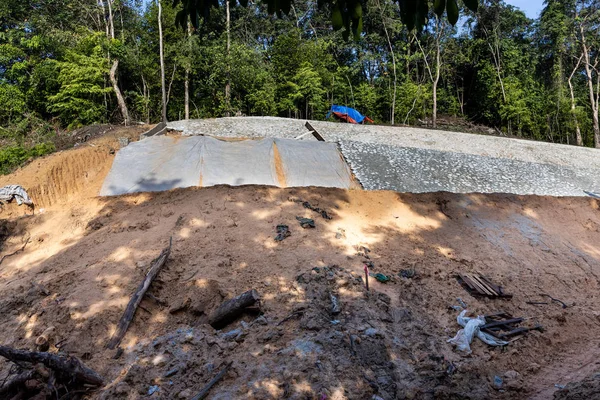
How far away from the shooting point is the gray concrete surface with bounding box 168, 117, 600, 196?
25.3ft

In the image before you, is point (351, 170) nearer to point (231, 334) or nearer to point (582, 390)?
point (231, 334)

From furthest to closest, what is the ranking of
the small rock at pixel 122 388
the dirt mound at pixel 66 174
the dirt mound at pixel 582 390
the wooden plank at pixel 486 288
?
the dirt mound at pixel 66 174 < the wooden plank at pixel 486 288 < the small rock at pixel 122 388 < the dirt mound at pixel 582 390

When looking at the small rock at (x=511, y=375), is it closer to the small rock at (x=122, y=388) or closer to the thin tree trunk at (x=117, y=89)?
the small rock at (x=122, y=388)

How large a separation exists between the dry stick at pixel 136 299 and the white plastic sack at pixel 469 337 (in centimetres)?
308

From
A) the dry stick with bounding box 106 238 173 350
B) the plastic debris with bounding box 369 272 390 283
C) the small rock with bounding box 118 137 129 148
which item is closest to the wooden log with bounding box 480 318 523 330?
the plastic debris with bounding box 369 272 390 283

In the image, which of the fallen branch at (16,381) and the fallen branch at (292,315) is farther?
the fallen branch at (292,315)

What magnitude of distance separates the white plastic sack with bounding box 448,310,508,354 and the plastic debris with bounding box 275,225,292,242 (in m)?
2.55

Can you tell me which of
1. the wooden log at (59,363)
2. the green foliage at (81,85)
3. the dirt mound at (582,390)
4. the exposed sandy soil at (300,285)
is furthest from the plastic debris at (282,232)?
the green foliage at (81,85)

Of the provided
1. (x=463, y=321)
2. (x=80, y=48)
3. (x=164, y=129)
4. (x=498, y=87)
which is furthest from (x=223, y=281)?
(x=498, y=87)

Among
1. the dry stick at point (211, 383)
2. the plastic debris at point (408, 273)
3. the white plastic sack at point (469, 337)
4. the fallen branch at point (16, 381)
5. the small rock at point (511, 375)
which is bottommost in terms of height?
the small rock at point (511, 375)

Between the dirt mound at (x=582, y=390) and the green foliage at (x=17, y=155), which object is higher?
the green foliage at (x=17, y=155)

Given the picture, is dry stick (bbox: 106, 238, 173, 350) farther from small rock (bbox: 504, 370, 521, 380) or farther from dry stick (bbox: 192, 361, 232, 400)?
small rock (bbox: 504, 370, 521, 380)

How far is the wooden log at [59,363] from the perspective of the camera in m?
2.43

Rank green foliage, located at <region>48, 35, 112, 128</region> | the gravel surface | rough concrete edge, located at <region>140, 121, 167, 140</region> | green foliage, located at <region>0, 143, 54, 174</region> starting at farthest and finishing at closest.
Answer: green foliage, located at <region>48, 35, 112, 128</region>
rough concrete edge, located at <region>140, 121, 167, 140</region>
green foliage, located at <region>0, 143, 54, 174</region>
the gravel surface
